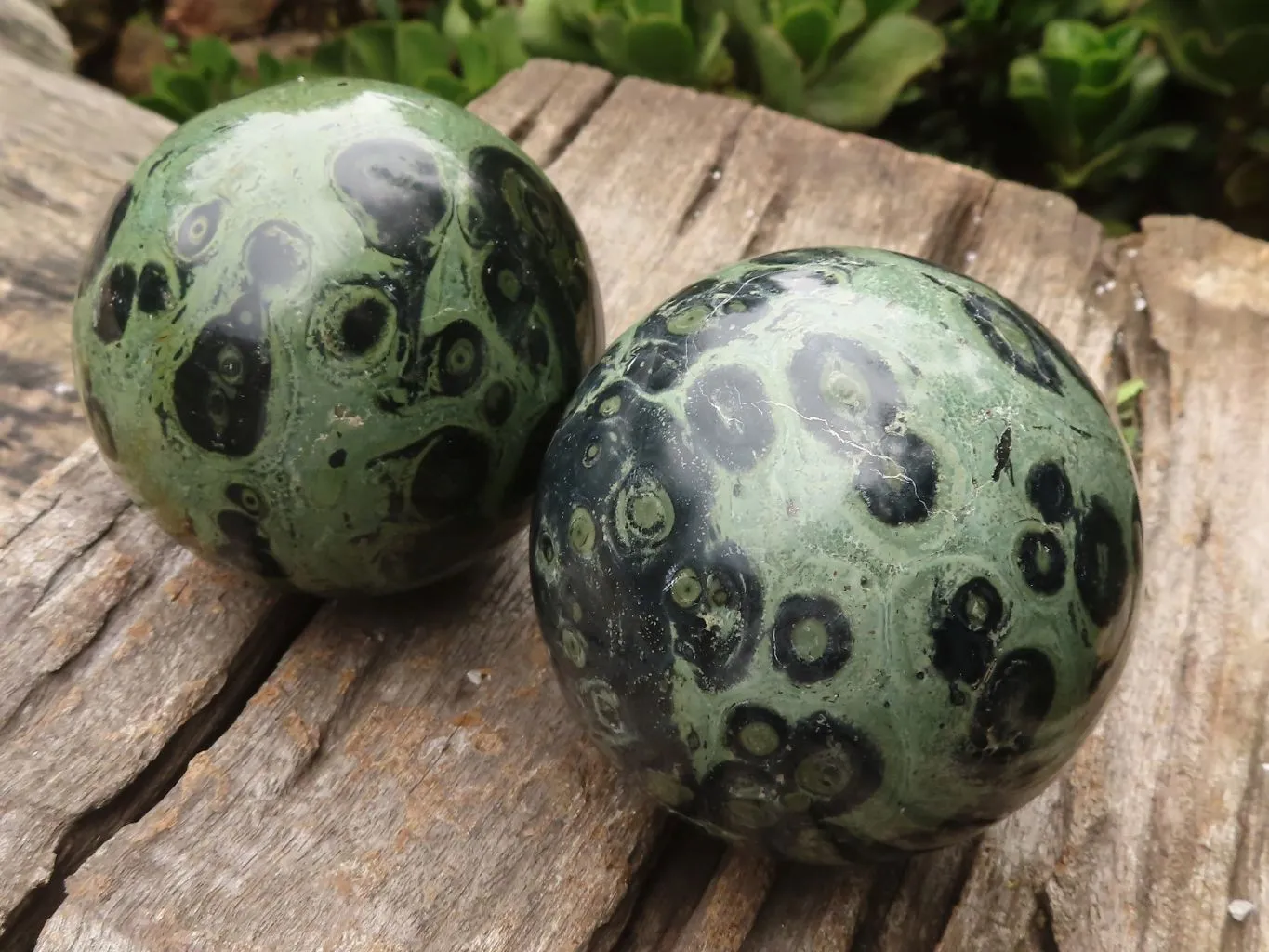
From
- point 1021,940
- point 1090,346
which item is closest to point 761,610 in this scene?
point 1021,940

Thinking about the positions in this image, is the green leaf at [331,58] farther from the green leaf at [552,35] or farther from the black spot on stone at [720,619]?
the black spot on stone at [720,619]

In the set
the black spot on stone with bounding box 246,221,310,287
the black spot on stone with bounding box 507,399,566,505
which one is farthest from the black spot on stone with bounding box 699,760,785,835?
the black spot on stone with bounding box 246,221,310,287

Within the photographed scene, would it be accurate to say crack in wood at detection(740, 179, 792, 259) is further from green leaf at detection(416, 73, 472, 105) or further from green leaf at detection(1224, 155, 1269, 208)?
green leaf at detection(1224, 155, 1269, 208)

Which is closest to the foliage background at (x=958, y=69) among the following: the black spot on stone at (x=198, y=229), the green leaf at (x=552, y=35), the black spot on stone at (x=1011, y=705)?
the green leaf at (x=552, y=35)

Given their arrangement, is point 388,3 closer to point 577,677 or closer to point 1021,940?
point 577,677

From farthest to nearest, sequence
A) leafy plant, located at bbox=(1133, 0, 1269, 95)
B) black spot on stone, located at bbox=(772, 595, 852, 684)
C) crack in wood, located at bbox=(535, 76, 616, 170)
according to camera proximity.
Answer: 1. leafy plant, located at bbox=(1133, 0, 1269, 95)
2. crack in wood, located at bbox=(535, 76, 616, 170)
3. black spot on stone, located at bbox=(772, 595, 852, 684)

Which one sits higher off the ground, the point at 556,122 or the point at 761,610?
the point at 761,610
